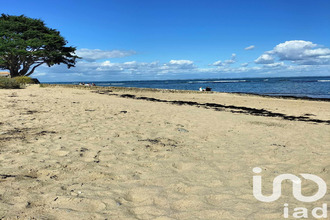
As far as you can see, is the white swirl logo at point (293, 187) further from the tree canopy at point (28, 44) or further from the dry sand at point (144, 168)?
the tree canopy at point (28, 44)

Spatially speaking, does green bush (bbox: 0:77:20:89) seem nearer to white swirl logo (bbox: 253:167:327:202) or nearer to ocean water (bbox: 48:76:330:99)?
white swirl logo (bbox: 253:167:327:202)

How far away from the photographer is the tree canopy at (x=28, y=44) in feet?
104

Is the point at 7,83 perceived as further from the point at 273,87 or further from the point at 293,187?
the point at 273,87

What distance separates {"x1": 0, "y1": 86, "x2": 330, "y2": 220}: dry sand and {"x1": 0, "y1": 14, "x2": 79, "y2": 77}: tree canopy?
29.4 m

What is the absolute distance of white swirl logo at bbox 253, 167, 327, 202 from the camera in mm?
3232

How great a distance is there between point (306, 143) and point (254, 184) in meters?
3.42

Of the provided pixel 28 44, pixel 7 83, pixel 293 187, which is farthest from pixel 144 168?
pixel 28 44

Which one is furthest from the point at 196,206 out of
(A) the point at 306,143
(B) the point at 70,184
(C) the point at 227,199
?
(A) the point at 306,143

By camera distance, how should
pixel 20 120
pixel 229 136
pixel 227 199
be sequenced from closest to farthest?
pixel 227 199, pixel 229 136, pixel 20 120

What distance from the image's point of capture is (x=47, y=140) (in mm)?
5371

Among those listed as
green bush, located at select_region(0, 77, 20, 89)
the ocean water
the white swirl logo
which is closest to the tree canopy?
green bush, located at select_region(0, 77, 20, 89)

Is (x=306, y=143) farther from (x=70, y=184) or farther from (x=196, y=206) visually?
(x=70, y=184)

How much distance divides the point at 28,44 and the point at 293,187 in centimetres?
3583

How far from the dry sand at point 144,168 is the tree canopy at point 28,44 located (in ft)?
96.4
